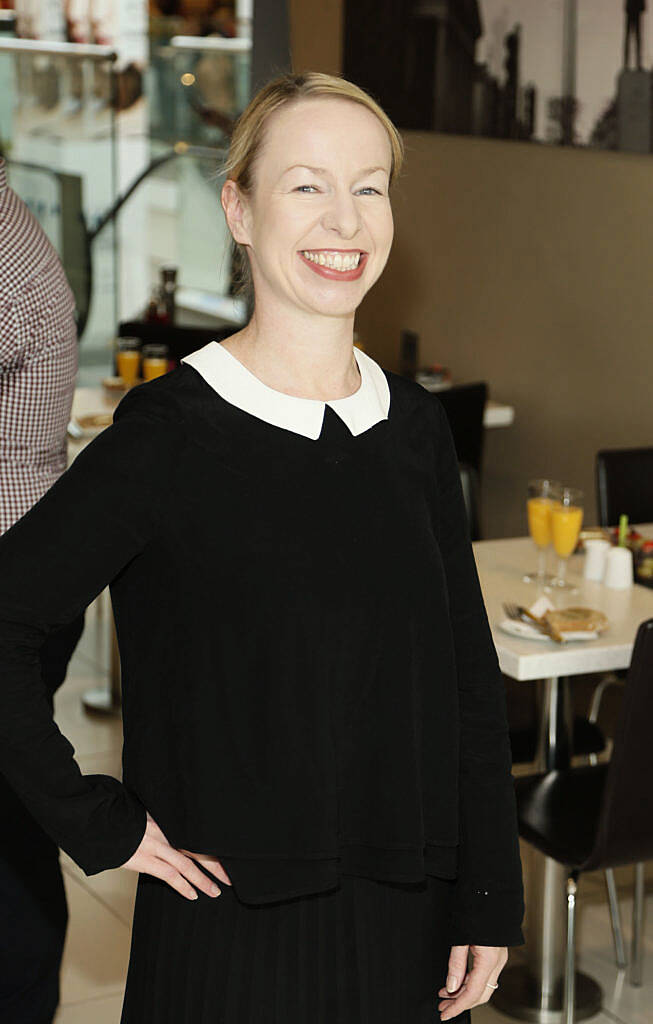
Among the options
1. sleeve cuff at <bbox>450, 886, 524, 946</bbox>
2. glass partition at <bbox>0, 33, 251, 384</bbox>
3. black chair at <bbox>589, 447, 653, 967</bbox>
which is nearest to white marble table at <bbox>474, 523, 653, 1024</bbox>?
black chair at <bbox>589, 447, 653, 967</bbox>

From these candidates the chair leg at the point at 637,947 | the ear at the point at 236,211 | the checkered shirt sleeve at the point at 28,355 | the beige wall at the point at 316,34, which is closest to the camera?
the ear at the point at 236,211

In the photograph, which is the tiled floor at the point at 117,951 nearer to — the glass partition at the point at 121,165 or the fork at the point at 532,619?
the fork at the point at 532,619

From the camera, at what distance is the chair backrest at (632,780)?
2525 millimetres

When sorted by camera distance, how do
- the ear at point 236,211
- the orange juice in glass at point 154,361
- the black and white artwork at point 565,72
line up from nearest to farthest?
the ear at point 236,211, the black and white artwork at point 565,72, the orange juice in glass at point 154,361

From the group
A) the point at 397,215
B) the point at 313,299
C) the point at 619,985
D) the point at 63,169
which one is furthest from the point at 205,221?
the point at 313,299

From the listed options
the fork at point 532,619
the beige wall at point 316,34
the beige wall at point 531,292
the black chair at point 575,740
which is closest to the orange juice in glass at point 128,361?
the beige wall at point 531,292

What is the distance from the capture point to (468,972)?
154 cm

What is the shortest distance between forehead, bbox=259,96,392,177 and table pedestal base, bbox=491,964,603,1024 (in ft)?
6.76

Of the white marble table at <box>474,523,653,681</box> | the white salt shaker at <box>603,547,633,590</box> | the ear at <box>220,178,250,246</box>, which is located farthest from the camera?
the white salt shaker at <box>603,547,633,590</box>

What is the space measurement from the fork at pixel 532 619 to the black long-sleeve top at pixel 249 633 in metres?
1.33

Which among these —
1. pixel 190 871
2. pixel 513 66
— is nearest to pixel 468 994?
pixel 190 871

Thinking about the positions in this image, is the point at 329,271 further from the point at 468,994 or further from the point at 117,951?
the point at 117,951

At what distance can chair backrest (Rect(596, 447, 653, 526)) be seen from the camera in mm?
3857

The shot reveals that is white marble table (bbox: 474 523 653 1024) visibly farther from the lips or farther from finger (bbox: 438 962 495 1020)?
the lips
